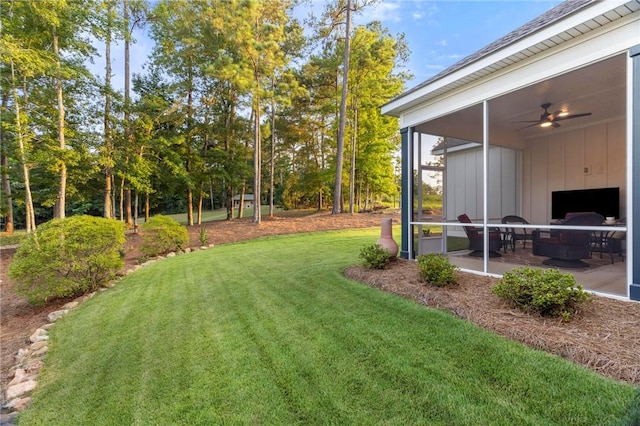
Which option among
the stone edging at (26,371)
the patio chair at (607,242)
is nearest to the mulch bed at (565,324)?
the patio chair at (607,242)

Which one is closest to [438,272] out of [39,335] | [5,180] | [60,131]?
[39,335]

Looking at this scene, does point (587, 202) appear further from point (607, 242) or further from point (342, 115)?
point (342, 115)

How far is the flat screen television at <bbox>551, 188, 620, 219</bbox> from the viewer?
6.29 meters

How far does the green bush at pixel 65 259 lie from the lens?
5.32 meters

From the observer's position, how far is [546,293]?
2885mm

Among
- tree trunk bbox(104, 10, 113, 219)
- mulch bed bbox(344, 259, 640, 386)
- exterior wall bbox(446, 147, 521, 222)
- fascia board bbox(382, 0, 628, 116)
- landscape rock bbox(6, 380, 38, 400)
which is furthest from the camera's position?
tree trunk bbox(104, 10, 113, 219)

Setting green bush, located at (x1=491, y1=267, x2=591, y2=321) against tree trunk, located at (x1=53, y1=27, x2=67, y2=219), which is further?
tree trunk, located at (x1=53, y1=27, x2=67, y2=219)

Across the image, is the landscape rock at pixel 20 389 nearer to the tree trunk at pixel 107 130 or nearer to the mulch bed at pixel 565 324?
the mulch bed at pixel 565 324

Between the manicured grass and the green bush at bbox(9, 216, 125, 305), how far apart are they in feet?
5.11

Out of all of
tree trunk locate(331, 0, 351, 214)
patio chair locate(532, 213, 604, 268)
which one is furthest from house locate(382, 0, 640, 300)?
tree trunk locate(331, 0, 351, 214)

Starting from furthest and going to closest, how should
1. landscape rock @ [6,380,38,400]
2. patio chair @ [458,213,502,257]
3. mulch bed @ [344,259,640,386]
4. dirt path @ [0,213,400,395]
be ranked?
1. patio chair @ [458,213,502,257]
2. dirt path @ [0,213,400,395]
3. landscape rock @ [6,380,38,400]
4. mulch bed @ [344,259,640,386]

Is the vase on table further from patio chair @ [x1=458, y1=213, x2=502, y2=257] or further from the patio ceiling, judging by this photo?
the patio ceiling

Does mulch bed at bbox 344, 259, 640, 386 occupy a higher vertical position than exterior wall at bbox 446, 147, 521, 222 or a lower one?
lower

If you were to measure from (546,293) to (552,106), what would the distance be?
431 cm
